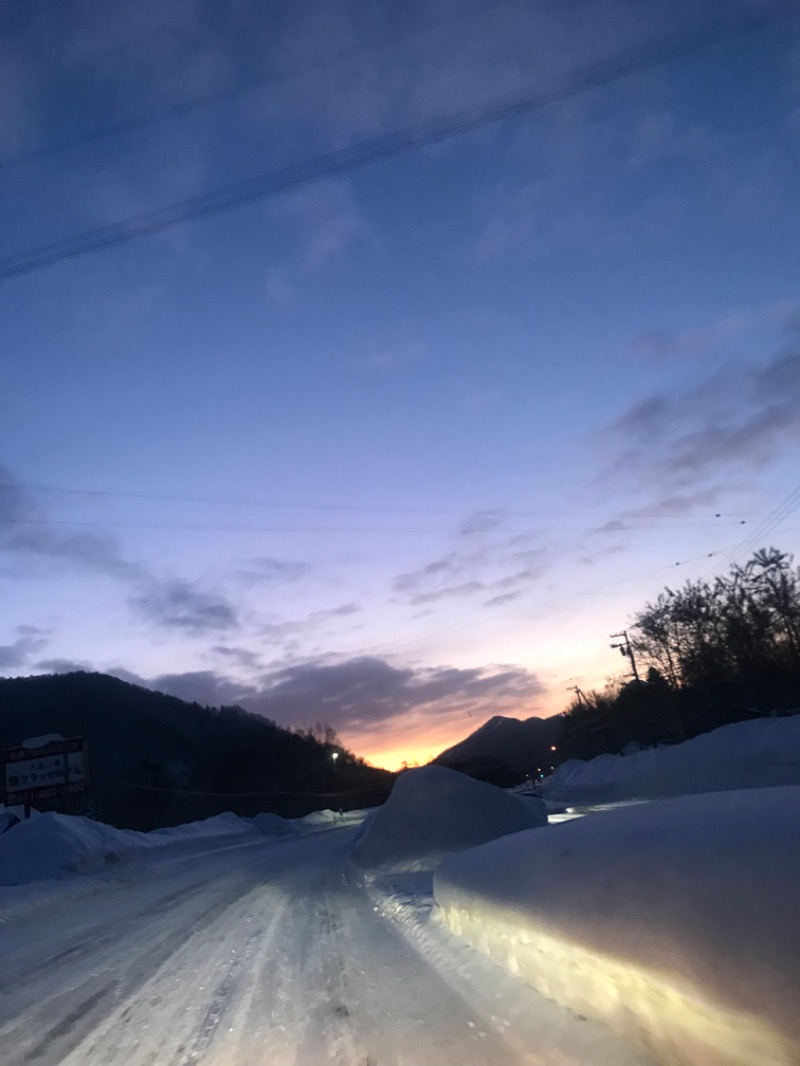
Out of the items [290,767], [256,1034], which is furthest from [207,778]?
[256,1034]

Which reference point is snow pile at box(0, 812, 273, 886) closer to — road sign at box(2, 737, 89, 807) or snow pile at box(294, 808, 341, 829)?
road sign at box(2, 737, 89, 807)

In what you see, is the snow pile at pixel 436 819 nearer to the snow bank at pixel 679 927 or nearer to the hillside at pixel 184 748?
the snow bank at pixel 679 927

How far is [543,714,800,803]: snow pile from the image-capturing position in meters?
29.1

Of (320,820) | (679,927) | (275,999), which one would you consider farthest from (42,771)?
(679,927)

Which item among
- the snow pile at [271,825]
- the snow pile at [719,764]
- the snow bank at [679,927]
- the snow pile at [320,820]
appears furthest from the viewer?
the snow pile at [320,820]

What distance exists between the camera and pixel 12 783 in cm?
3794

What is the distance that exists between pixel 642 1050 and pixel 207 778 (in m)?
112

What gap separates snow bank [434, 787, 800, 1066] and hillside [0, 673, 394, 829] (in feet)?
274

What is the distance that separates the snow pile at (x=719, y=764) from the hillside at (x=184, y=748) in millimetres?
54700

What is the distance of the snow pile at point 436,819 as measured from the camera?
58.7 ft

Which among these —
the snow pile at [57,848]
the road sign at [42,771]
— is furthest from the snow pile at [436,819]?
the road sign at [42,771]

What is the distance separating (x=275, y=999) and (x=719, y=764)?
3214 cm

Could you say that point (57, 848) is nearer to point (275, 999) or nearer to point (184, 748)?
point (275, 999)

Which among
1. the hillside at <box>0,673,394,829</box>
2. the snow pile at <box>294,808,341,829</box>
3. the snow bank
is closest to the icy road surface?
the snow bank
